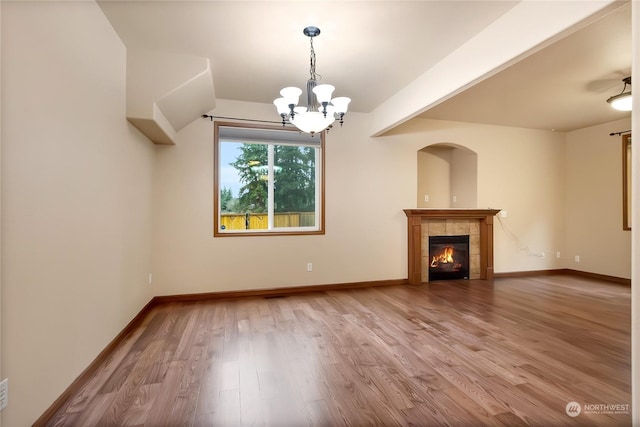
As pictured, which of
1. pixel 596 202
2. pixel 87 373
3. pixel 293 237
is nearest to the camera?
pixel 87 373

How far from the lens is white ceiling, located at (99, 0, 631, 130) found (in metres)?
2.29

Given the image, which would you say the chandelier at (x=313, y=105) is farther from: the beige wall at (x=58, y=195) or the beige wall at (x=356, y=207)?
the beige wall at (x=356, y=207)

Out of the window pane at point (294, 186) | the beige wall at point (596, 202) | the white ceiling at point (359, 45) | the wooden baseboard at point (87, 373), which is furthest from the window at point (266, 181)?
the beige wall at point (596, 202)

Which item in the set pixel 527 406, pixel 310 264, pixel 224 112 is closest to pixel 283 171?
pixel 224 112

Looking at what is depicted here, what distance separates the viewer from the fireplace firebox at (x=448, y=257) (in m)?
5.13

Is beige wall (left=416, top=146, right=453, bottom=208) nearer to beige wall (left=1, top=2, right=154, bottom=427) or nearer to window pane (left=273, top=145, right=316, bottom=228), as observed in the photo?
window pane (left=273, top=145, right=316, bottom=228)

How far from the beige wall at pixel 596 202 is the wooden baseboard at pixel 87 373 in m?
7.24

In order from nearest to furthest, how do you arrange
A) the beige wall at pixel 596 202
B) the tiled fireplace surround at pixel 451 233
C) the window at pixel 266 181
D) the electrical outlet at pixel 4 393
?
1. the electrical outlet at pixel 4 393
2. the window at pixel 266 181
3. the tiled fireplace surround at pixel 451 233
4. the beige wall at pixel 596 202

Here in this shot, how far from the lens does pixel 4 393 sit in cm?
131

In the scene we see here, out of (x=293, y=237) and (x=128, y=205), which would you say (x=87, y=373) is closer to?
(x=128, y=205)
